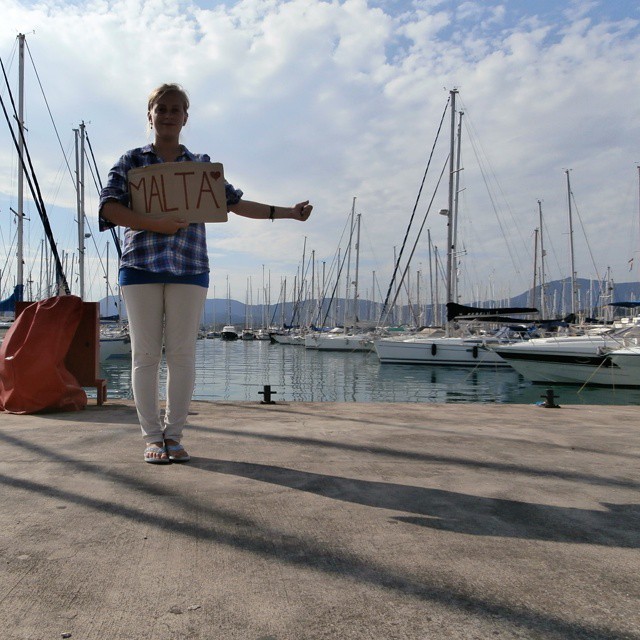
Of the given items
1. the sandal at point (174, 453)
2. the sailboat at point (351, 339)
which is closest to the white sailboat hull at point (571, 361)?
the sandal at point (174, 453)

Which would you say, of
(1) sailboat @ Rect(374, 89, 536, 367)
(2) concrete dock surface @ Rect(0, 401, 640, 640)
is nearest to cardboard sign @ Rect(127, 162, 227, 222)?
(2) concrete dock surface @ Rect(0, 401, 640, 640)

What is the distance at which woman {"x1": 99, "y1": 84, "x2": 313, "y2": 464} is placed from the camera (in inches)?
102

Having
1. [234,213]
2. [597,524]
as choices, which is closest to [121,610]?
[597,524]

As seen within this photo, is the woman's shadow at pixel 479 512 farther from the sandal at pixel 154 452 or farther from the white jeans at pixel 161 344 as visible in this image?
the white jeans at pixel 161 344

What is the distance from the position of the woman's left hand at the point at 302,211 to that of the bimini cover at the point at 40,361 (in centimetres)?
204

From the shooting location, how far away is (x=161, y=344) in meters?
2.70

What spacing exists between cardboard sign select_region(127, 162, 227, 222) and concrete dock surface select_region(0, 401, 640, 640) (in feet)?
3.82

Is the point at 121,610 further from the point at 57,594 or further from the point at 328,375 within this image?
the point at 328,375

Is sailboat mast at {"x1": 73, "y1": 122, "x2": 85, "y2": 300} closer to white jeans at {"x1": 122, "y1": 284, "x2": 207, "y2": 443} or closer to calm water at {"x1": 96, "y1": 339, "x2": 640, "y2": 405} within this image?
calm water at {"x1": 96, "y1": 339, "x2": 640, "y2": 405}

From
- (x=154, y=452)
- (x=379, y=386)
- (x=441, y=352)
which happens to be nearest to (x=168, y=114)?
(x=154, y=452)

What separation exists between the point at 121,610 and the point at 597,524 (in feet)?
4.62

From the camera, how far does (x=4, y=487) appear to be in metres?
2.02

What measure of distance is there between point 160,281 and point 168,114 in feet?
2.72

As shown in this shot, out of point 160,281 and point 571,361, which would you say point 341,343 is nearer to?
point 571,361
